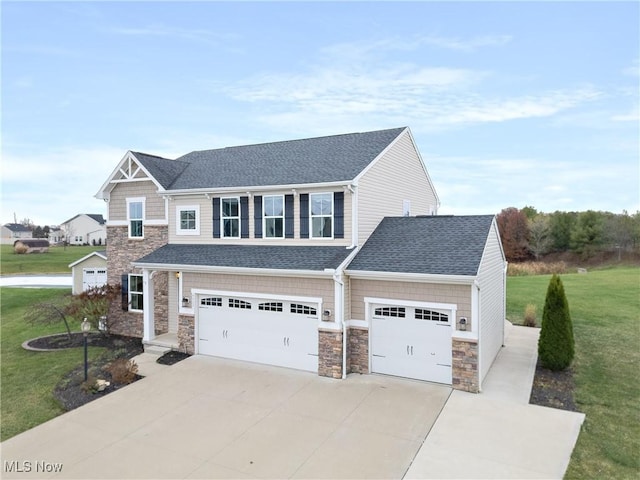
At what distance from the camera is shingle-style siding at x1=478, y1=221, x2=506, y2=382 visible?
11266 mm

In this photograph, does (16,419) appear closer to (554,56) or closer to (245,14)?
(245,14)

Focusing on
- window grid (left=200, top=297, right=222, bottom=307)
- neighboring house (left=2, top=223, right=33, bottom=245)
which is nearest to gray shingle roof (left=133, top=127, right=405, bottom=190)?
window grid (left=200, top=297, right=222, bottom=307)

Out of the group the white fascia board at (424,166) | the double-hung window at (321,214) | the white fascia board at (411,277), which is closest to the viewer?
the white fascia board at (411,277)

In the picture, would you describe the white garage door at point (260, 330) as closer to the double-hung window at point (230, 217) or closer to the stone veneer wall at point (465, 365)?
the double-hung window at point (230, 217)

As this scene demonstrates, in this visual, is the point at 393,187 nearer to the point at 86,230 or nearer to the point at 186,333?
the point at 186,333

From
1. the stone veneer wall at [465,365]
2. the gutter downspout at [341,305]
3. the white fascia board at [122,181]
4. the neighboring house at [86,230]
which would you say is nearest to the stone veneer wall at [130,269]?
the white fascia board at [122,181]

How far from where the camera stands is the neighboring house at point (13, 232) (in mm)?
88688

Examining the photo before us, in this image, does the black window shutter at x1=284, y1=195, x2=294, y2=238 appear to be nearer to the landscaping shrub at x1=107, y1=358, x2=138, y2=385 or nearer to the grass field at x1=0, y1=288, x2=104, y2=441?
the landscaping shrub at x1=107, y1=358, x2=138, y2=385

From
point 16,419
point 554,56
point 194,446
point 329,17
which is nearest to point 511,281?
point 554,56

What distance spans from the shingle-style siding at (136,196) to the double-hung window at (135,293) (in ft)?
8.45

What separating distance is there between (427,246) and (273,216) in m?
5.45

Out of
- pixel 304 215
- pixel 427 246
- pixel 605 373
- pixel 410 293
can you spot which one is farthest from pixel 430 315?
pixel 605 373

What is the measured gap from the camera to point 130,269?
56.4ft

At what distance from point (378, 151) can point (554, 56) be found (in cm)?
888
